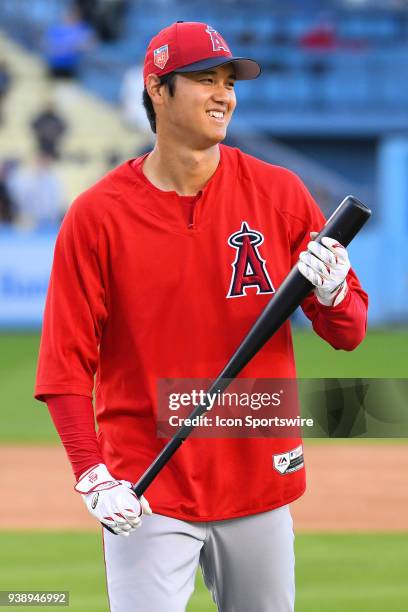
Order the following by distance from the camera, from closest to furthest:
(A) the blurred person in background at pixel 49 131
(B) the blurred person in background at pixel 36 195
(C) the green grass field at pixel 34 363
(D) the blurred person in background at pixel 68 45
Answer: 1. (C) the green grass field at pixel 34 363
2. (B) the blurred person in background at pixel 36 195
3. (A) the blurred person in background at pixel 49 131
4. (D) the blurred person in background at pixel 68 45

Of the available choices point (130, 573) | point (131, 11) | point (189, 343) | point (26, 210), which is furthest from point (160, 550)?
point (131, 11)

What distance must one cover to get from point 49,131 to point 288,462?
18.7 meters

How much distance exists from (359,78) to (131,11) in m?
4.95

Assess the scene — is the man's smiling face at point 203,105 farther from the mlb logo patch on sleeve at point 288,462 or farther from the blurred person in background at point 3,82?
the blurred person in background at point 3,82

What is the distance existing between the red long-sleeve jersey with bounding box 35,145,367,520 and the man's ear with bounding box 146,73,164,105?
0.28 m

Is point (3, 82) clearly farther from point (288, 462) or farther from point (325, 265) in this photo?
point (325, 265)

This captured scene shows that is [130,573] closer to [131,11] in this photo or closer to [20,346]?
[20,346]

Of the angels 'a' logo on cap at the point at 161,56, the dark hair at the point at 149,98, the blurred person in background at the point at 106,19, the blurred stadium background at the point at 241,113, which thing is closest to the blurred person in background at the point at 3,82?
the blurred stadium background at the point at 241,113

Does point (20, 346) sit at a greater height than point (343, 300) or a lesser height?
lesser

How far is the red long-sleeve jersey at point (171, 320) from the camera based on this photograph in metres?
3.35

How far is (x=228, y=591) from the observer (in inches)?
134

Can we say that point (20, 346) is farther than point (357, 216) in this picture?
Yes

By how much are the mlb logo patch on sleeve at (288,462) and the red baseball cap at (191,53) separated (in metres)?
1.08

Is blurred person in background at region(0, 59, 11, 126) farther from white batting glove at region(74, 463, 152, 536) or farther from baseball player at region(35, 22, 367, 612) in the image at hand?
white batting glove at region(74, 463, 152, 536)
